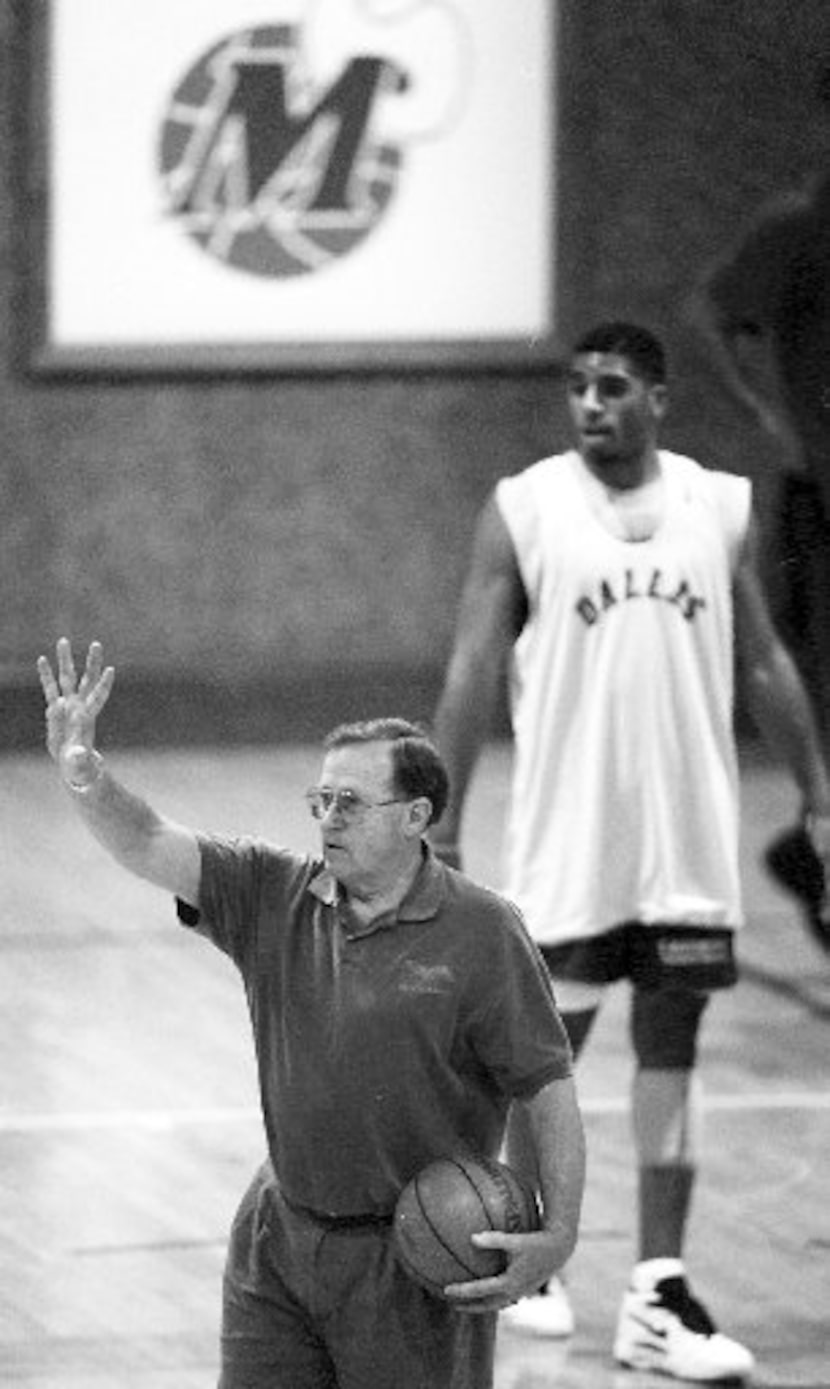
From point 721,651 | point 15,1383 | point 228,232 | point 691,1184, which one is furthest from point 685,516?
point 228,232

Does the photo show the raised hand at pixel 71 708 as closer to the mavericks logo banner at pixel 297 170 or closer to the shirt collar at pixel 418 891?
the shirt collar at pixel 418 891

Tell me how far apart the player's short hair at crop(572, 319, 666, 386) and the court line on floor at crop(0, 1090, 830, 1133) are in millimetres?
2515

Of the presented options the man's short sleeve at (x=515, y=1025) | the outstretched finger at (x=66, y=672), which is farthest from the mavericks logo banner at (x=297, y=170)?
the man's short sleeve at (x=515, y=1025)

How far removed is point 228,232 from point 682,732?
24.0 ft

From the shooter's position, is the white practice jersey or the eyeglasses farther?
the white practice jersey

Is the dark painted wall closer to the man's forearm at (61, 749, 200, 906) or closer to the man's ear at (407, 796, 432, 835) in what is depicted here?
the man's forearm at (61, 749, 200, 906)

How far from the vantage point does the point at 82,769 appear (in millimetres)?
5488

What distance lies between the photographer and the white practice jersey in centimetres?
775

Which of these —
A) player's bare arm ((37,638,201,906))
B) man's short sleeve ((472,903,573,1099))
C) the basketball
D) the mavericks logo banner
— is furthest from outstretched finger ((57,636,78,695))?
the mavericks logo banner

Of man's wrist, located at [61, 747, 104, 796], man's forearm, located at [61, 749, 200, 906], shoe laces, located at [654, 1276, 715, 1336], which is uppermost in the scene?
man's wrist, located at [61, 747, 104, 796]

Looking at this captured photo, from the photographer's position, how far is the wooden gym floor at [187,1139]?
25.3ft

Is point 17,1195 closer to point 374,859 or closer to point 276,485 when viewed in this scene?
point 374,859

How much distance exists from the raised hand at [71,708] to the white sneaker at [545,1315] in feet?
8.47

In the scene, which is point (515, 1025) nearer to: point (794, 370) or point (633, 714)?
point (633, 714)
